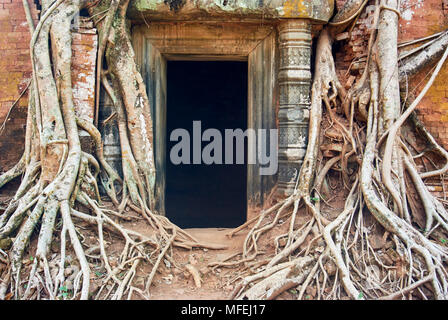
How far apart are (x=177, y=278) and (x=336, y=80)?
2476 mm

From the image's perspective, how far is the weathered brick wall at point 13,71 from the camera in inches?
169

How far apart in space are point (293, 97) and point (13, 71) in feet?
9.49

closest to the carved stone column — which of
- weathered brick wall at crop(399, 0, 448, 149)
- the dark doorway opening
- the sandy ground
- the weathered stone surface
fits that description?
the weathered stone surface

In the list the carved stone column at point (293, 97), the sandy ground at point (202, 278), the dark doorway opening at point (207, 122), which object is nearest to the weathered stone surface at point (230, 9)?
the carved stone column at point (293, 97)

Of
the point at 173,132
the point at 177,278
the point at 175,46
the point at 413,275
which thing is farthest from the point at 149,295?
the point at 173,132

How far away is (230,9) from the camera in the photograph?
13.1 ft

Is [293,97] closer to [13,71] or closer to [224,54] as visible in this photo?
[224,54]

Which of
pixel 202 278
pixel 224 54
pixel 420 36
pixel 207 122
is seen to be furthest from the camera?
pixel 207 122

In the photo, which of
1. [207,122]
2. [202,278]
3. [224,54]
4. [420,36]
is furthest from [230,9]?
[207,122]

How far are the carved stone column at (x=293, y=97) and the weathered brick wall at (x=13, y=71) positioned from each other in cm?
263

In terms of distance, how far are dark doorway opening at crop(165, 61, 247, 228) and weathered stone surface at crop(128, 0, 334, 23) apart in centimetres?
388

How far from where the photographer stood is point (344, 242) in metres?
3.48

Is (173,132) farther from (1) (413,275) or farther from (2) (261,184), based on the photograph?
(1) (413,275)

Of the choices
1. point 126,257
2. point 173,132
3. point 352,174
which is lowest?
point 126,257
